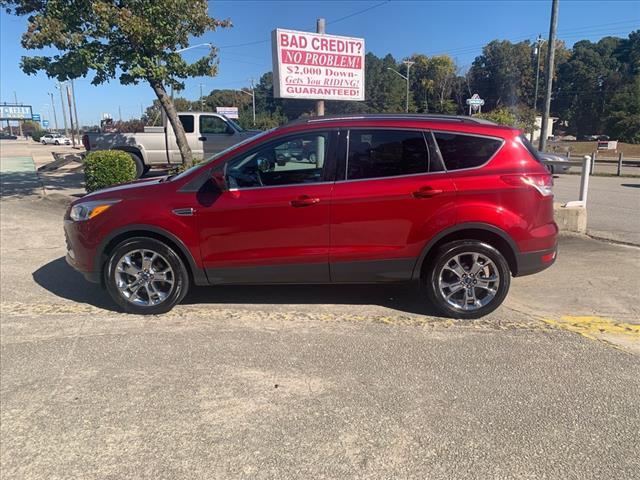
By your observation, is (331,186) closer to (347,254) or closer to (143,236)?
(347,254)

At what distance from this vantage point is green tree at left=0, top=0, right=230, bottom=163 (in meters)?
10.1

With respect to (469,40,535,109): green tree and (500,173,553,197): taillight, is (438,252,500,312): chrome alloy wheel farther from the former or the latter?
(469,40,535,109): green tree

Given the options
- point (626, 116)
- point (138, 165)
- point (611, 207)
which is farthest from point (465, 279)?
point (626, 116)

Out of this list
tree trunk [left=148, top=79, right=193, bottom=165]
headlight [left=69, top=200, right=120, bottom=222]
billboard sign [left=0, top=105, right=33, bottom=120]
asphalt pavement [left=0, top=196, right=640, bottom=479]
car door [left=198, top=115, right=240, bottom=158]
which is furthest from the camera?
billboard sign [left=0, top=105, right=33, bottom=120]

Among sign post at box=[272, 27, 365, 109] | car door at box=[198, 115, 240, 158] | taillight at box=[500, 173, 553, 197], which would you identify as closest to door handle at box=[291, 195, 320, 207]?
taillight at box=[500, 173, 553, 197]

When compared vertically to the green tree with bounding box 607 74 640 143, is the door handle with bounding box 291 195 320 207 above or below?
below

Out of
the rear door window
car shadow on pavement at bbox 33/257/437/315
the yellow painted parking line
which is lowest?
the yellow painted parking line

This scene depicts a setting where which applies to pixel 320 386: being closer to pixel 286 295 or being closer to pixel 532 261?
pixel 286 295

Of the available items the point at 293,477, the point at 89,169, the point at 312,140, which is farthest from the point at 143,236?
the point at 89,169

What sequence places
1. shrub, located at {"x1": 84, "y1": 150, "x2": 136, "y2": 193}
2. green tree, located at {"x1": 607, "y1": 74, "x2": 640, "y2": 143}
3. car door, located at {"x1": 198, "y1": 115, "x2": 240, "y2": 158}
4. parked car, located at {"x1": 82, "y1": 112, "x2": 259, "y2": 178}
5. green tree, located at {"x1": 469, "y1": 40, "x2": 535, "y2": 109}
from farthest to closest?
green tree, located at {"x1": 469, "y1": 40, "x2": 535, "y2": 109} → green tree, located at {"x1": 607, "y1": 74, "x2": 640, "y2": 143} → car door, located at {"x1": 198, "y1": 115, "x2": 240, "y2": 158} → parked car, located at {"x1": 82, "y1": 112, "x2": 259, "y2": 178} → shrub, located at {"x1": 84, "y1": 150, "x2": 136, "y2": 193}

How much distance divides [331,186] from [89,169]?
7.50 metres

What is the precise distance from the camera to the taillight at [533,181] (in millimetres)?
4254

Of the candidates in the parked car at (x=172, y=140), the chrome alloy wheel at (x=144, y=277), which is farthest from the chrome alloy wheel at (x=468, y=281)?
the parked car at (x=172, y=140)

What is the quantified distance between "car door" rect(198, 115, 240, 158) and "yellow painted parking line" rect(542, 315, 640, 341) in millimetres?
Answer: 11629
